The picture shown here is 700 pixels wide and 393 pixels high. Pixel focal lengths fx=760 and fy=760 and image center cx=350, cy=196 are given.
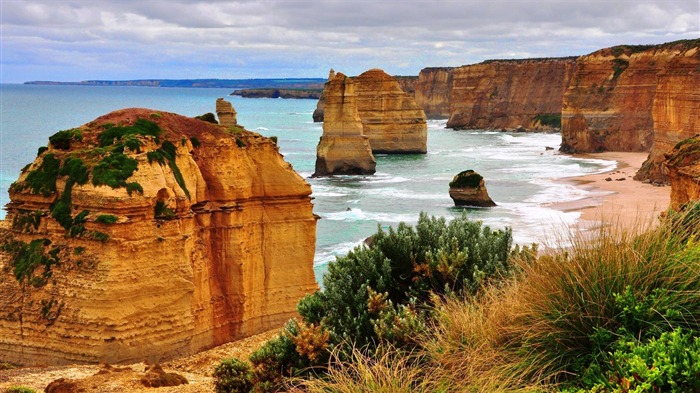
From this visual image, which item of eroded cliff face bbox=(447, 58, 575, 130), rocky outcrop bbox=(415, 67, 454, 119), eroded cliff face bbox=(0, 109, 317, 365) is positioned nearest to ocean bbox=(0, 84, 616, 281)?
eroded cliff face bbox=(0, 109, 317, 365)

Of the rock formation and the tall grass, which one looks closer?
the tall grass

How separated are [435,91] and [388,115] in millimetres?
88520

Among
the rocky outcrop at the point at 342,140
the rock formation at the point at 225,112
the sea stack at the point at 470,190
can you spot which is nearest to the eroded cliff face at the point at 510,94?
the rocky outcrop at the point at 342,140

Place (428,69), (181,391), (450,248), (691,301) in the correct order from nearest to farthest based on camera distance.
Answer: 1. (691,301)
2. (450,248)
3. (181,391)
4. (428,69)

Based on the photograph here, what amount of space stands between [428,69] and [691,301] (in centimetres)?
16709

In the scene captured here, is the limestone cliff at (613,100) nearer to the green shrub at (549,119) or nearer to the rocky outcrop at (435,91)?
the green shrub at (549,119)

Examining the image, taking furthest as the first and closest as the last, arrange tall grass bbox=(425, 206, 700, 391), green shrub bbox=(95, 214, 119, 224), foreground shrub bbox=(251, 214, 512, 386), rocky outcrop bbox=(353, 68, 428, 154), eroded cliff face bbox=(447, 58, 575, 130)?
1. eroded cliff face bbox=(447, 58, 575, 130)
2. rocky outcrop bbox=(353, 68, 428, 154)
3. green shrub bbox=(95, 214, 119, 224)
4. foreground shrub bbox=(251, 214, 512, 386)
5. tall grass bbox=(425, 206, 700, 391)

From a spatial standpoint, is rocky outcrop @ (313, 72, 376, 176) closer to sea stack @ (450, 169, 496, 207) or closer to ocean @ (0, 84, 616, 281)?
ocean @ (0, 84, 616, 281)

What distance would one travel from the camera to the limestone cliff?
234ft

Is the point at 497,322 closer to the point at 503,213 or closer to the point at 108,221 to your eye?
the point at 108,221

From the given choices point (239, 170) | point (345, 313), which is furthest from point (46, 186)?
point (345, 313)

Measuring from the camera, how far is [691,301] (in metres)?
6.29

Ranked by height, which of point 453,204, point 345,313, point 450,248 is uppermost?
point 450,248

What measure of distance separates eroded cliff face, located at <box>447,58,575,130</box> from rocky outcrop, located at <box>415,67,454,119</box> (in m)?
31.7
